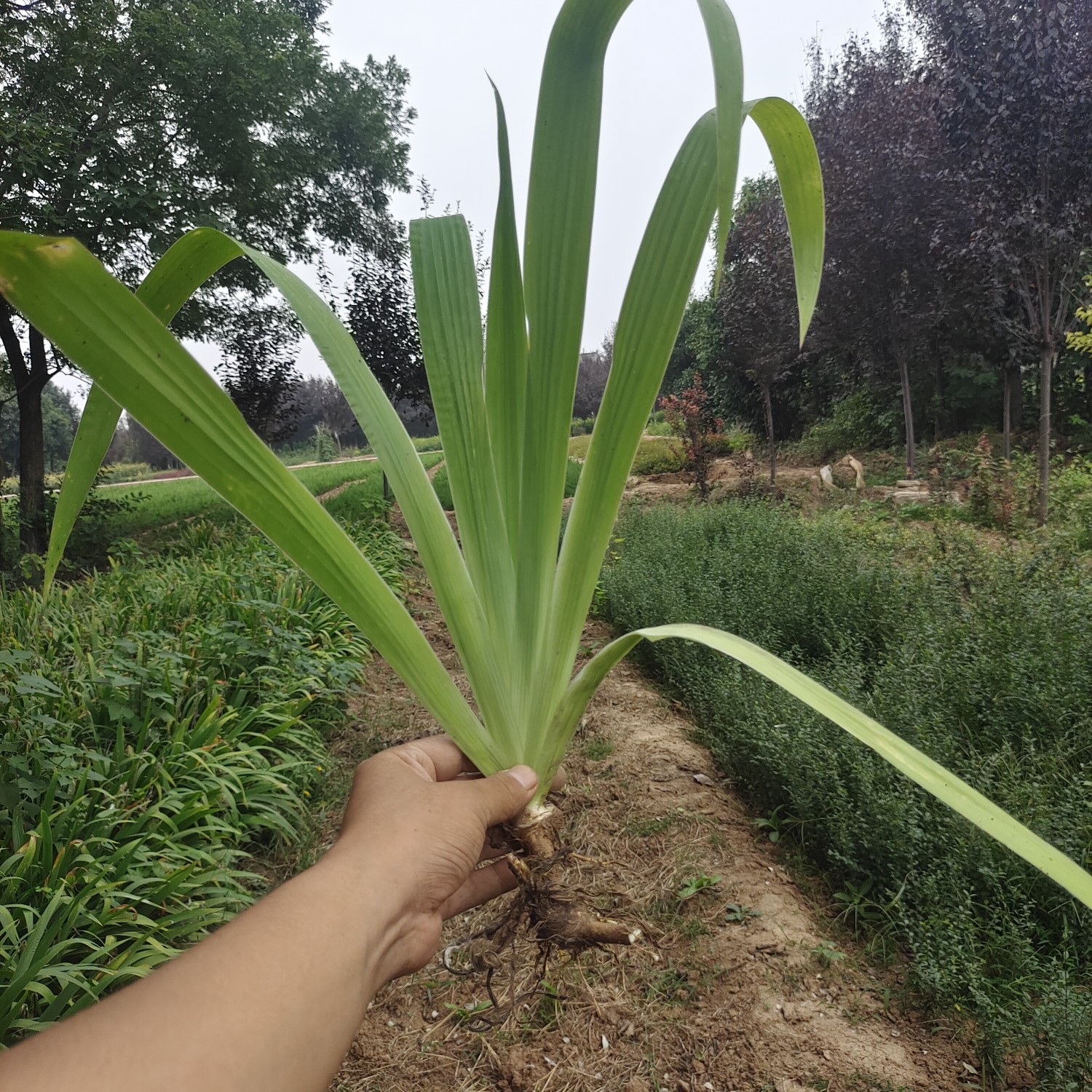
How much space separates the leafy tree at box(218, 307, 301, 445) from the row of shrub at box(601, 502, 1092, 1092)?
7.20 meters

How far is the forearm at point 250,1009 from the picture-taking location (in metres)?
0.50

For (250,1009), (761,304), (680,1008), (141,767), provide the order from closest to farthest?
(250,1009) < (680,1008) < (141,767) < (761,304)

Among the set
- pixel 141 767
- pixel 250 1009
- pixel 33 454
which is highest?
pixel 33 454

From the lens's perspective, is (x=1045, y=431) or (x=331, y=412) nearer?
(x=1045, y=431)

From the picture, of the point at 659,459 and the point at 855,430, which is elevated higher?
the point at 855,430

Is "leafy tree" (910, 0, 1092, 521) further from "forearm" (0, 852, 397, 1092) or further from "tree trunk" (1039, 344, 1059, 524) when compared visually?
"forearm" (0, 852, 397, 1092)

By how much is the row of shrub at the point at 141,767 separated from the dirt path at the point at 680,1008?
2.30 feet

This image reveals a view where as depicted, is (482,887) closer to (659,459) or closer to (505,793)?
(505,793)

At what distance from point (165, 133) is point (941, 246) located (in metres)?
9.09

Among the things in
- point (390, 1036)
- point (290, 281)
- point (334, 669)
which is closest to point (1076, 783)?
point (390, 1036)

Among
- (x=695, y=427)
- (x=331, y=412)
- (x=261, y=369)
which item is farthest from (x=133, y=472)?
(x=695, y=427)

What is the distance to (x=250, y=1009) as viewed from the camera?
58 cm

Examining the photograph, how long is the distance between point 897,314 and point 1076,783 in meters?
9.32

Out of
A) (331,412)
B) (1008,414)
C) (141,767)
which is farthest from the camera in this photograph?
(331,412)
